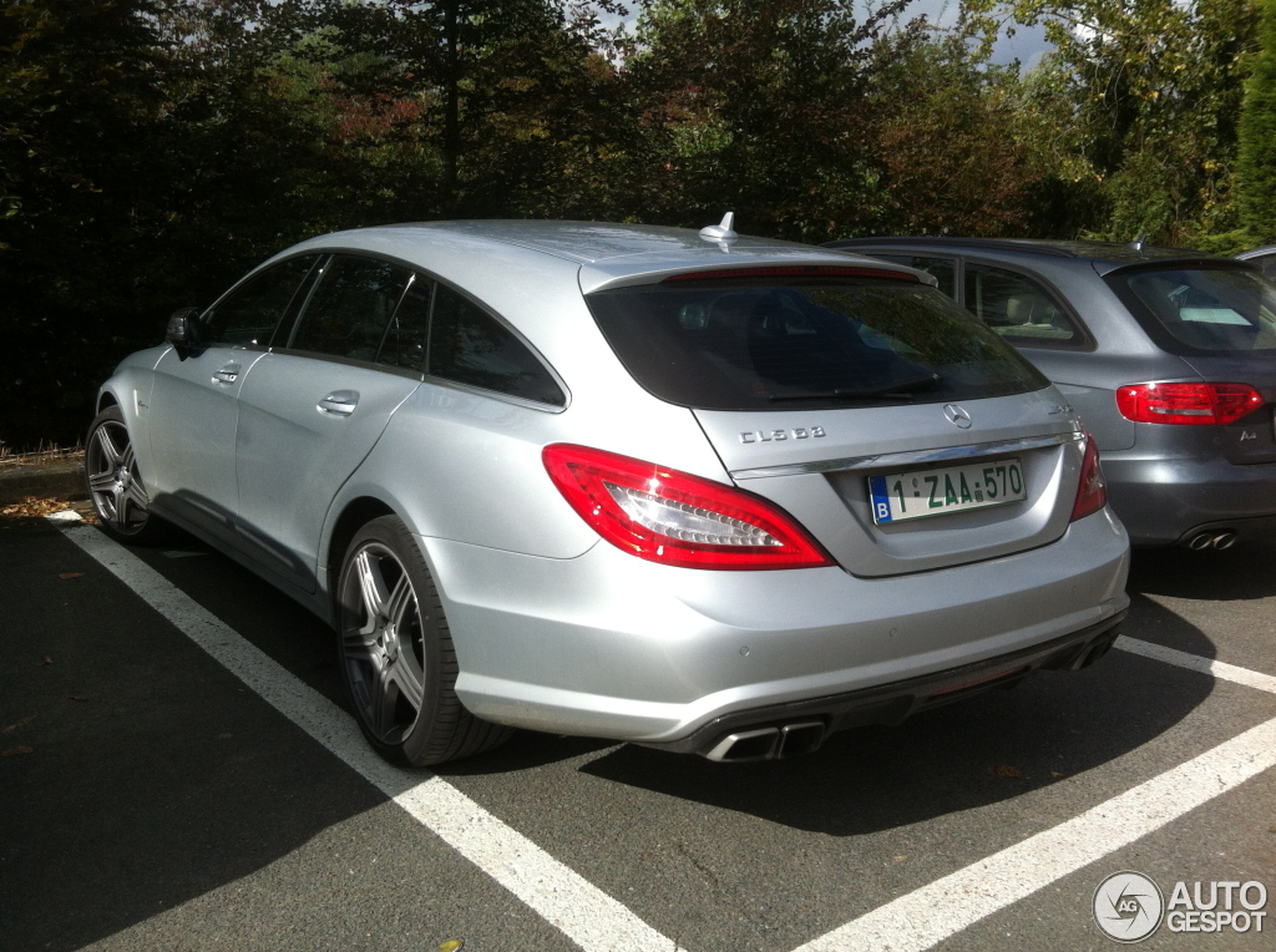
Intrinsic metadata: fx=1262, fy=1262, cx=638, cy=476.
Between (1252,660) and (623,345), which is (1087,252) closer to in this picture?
(1252,660)

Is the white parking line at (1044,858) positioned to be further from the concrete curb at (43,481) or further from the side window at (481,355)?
the concrete curb at (43,481)

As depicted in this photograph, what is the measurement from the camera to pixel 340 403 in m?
3.99

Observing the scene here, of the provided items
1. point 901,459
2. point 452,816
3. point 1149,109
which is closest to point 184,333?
point 452,816

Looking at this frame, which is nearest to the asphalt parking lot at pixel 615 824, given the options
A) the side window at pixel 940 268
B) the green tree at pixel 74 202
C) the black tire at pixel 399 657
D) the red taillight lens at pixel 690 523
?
the black tire at pixel 399 657

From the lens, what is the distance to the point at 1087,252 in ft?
19.5

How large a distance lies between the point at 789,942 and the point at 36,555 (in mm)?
4574

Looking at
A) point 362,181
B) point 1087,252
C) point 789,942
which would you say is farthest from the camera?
point 362,181

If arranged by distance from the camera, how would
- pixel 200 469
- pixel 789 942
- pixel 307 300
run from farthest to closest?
pixel 200 469 < pixel 307 300 < pixel 789 942

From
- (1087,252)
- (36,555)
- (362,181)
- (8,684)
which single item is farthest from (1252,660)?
(362,181)

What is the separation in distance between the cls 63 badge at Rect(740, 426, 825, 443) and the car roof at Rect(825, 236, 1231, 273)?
314 cm

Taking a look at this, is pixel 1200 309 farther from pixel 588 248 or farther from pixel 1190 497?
pixel 588 248

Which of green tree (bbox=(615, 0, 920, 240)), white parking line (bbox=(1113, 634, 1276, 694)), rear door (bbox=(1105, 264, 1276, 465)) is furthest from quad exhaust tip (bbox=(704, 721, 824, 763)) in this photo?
green tree (bbox=(615, 0, 920, 240))

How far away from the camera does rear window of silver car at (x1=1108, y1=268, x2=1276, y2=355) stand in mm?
5391

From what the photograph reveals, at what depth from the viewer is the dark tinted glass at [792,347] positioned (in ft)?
10.4
